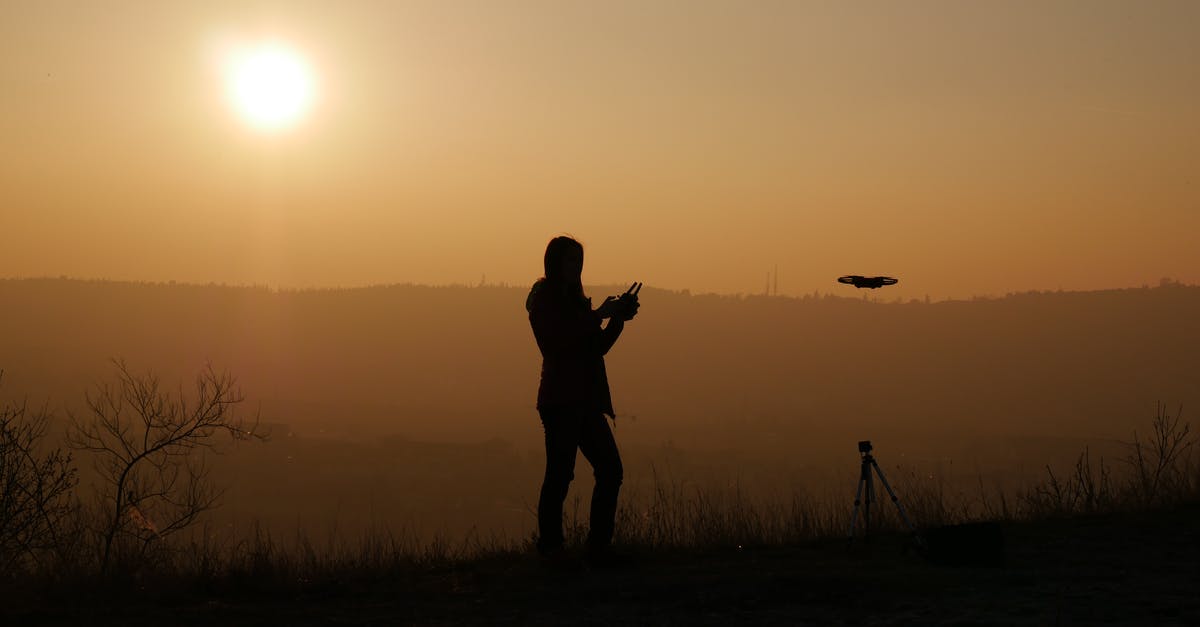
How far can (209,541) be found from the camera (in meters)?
7.57

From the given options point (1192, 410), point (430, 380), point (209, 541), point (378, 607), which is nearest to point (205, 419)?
point (209, 541)

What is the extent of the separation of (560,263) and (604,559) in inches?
66.9

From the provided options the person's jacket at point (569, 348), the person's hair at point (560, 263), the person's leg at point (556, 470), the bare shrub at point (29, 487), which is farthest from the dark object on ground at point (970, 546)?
the bare shrub at point (29, 487)

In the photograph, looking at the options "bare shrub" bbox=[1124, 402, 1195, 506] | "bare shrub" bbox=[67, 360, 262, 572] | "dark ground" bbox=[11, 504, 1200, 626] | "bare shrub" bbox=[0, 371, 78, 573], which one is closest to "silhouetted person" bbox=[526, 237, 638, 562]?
"dark ground" bbox=[11, 504, 1200, 626]

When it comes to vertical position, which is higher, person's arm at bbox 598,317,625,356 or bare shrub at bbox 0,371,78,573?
person's arm at bbox 598,317,625,356

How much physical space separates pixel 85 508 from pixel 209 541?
2222mm

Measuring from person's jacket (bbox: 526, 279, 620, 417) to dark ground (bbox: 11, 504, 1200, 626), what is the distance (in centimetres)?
99

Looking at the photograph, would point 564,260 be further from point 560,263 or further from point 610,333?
point 610,333

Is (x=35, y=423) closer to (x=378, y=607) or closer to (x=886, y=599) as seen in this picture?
(x=378, y=607)

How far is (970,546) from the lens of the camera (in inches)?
245

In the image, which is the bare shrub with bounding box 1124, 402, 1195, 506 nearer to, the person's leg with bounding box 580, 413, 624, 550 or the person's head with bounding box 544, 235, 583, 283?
the person's leg with bounding box 580, 413, 624, 550

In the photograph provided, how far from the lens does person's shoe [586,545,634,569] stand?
653 cm

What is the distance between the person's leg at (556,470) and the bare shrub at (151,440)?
4.42 meters

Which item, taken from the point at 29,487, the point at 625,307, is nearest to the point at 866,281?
the point at 625,307
